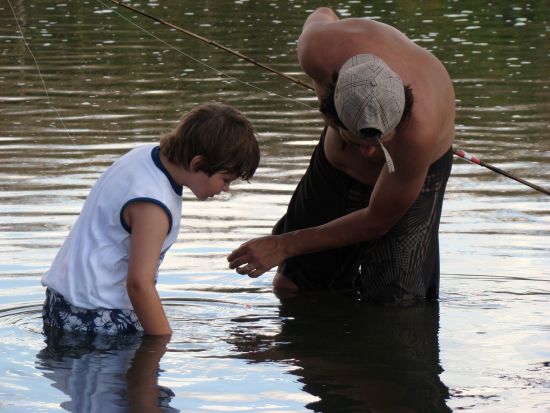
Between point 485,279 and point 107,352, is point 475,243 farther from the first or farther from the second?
point 107,352

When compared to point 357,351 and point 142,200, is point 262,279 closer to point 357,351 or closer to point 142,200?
point 357,351

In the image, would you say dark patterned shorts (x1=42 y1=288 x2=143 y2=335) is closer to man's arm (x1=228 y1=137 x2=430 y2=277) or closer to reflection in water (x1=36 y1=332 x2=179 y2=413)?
reflection in water (x1=36 y1=332 x2=179 y2=413)

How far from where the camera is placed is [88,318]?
4.97 meters

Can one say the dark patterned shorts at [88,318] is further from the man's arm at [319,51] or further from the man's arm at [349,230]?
the man's arm at [319,51]

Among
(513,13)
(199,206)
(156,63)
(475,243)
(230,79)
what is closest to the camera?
(475,243)

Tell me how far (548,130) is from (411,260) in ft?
17.0

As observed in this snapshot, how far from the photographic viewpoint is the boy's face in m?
4.79

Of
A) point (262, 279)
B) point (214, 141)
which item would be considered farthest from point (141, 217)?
point (262, 279)

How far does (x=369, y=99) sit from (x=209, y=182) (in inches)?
24.9

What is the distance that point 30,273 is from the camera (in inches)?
249

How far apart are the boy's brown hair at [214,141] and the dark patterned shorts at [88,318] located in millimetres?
629

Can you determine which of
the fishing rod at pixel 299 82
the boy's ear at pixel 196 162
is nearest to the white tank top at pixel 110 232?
the boy's ear at pixel 196 162

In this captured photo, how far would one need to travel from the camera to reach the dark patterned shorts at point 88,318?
16.3 feet

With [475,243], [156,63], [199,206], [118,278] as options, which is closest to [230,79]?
[156,63]
